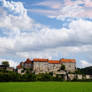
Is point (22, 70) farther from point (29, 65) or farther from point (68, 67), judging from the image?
point (68, 67)

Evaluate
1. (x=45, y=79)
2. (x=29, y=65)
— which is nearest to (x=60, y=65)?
(x=29, y=65)

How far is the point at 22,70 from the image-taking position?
11812 centimetres

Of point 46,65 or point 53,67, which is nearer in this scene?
point 46,65

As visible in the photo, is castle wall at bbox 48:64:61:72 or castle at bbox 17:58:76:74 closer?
castle at bbox 17:58:76:74

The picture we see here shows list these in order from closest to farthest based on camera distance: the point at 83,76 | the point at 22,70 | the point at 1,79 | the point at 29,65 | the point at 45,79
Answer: the point at 1,79 < the point at 45,79 < the point at 83,76 < the point at 22,70 < the point at 29,65

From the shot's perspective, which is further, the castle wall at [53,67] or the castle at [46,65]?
the castle wall at [53,67]

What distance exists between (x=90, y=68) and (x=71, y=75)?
35.9 metres

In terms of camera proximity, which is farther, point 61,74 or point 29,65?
point 29,65

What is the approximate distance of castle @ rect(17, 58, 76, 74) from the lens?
133500 mm

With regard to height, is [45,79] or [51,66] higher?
[51,66]

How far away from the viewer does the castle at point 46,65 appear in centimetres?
13350

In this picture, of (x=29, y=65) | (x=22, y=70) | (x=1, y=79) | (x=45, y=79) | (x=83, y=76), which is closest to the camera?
(x=1, y=79)

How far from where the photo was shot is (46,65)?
137 m

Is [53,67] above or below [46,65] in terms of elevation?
below
